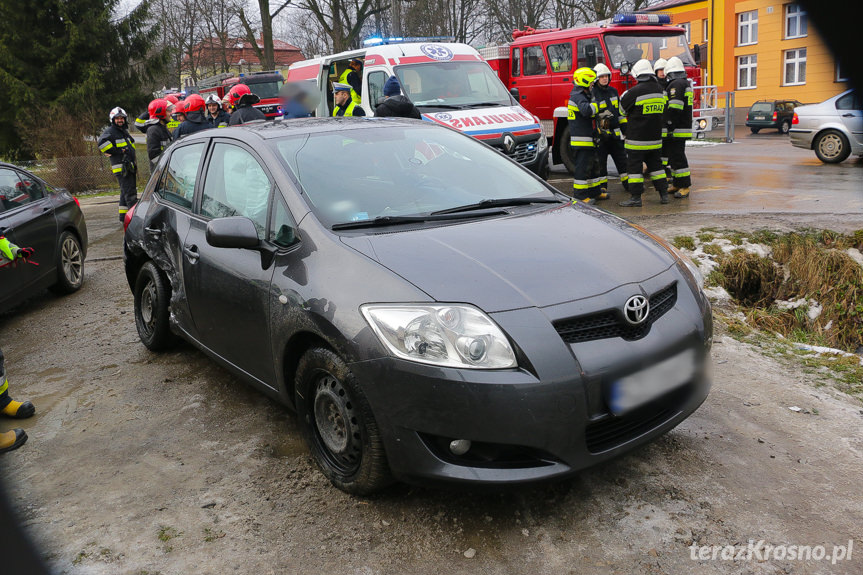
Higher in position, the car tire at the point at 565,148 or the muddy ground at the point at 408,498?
the car tire at the point at 565,148

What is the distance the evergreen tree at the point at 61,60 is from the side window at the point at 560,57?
1419 cm

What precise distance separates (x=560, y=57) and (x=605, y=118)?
4.19 metres

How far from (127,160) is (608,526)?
10.4 metres

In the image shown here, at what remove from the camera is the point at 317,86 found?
1359cm

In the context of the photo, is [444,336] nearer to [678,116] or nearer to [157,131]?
[678,116]

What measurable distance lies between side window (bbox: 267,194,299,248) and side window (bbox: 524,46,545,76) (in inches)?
457

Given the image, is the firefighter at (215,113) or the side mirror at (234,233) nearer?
the side mirror at (234,233)

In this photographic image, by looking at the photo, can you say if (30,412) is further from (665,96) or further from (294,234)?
(665,96)

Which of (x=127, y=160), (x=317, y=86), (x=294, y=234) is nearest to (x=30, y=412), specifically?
(x=294, y=234)

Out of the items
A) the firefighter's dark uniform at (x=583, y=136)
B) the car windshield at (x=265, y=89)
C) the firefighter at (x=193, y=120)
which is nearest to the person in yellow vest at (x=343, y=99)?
the firefighter at (x=193, y=120)

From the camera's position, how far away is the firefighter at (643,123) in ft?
30.5

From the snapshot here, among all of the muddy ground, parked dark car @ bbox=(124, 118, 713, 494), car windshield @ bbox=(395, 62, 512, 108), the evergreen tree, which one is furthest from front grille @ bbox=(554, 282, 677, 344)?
the evergreen tree

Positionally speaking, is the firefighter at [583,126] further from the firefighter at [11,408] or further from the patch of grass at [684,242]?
the firefighter at [11,408]

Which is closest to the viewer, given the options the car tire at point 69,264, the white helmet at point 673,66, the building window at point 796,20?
the building window at point 796,20
